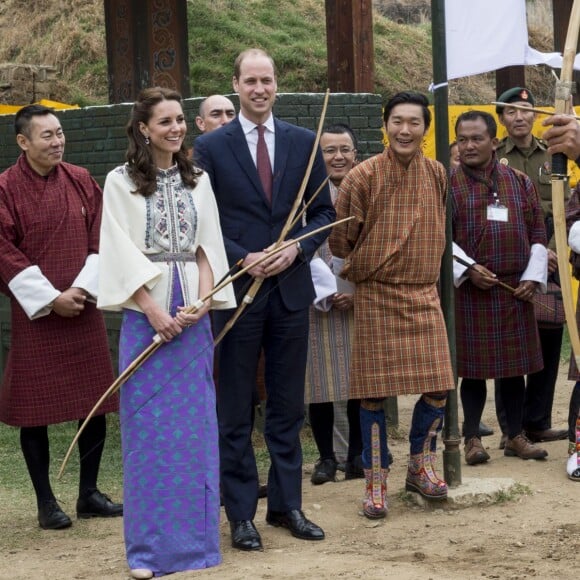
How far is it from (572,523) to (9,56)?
608 inches

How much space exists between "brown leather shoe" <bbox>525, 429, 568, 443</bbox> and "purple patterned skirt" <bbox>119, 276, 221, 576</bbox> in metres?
2.79

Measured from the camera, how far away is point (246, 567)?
467cm

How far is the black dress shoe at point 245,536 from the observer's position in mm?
4965

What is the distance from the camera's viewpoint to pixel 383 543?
4996mm

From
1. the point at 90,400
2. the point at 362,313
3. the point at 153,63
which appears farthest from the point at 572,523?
the point at 153,63

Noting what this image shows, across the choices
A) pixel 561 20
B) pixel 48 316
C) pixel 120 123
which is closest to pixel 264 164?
pixel 48 316

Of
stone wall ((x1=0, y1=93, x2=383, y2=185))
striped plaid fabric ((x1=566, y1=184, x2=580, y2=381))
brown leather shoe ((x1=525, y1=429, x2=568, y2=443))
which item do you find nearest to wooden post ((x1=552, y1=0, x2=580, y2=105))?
stone wall ((x1=0, y1=93, x2=383, y2=185))

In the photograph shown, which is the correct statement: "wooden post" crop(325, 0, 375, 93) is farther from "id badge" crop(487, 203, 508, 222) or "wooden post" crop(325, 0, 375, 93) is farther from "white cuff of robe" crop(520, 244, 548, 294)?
"white cuff of robe" crop(520, 244, 548, 294)

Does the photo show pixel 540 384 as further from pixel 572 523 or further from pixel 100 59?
pixel 100 59

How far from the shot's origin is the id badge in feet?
20.6

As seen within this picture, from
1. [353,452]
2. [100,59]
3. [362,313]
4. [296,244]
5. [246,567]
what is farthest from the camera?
[100,59]

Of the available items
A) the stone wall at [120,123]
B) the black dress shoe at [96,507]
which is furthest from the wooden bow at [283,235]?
the stone wall at [120,123]

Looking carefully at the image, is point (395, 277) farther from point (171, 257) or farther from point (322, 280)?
point (171, 257)

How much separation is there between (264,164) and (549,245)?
246 centimetres
